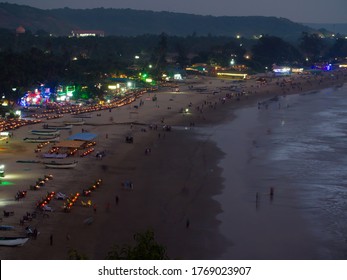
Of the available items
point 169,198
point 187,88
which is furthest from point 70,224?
point 187,88

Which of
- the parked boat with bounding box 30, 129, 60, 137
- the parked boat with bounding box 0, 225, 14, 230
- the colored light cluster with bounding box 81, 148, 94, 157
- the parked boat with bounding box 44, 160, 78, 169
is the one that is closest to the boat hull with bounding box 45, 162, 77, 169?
the parked boat with bounding box 44, 160, 78, 169

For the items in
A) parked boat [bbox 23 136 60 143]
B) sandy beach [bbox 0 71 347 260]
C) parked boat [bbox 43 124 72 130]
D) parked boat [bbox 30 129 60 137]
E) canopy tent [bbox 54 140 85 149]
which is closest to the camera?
sandy beach [bbox 0 71 347 260]

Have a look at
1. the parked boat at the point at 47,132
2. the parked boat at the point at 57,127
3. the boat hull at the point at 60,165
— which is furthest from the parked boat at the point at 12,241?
the parked boat at the point at 57,127

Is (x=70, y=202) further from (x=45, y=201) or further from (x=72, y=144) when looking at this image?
(x=72, y=144)

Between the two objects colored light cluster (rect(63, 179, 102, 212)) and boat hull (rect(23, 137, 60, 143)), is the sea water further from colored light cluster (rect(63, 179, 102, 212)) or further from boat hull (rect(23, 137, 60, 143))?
boat hull (rect(23, 137, 60, 143))

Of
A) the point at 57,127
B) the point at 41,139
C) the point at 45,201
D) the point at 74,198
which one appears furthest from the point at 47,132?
the point at 45,201

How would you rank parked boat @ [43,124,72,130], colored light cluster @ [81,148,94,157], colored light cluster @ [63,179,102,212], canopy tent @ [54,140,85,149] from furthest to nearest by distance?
parked boat @ [43,124,72,130]
canopy tent @ [54,140,85,149]
colored light cluster @ [81,148,94,157]
colored light cluster @ [63,179,102,212]

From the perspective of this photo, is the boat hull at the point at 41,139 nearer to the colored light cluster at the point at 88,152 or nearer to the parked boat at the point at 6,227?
the colored light cluster at the point at 88,152

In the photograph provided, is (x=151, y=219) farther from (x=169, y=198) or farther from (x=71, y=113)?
(x=71, y=113)
